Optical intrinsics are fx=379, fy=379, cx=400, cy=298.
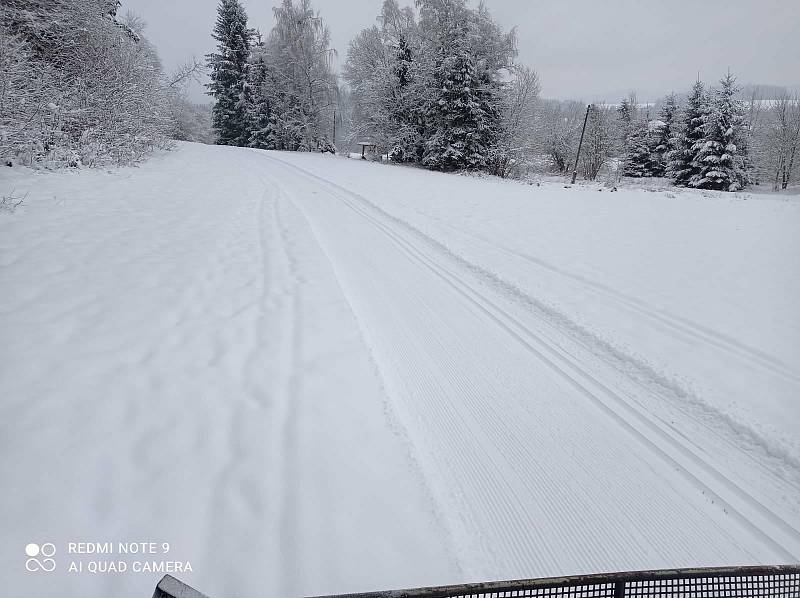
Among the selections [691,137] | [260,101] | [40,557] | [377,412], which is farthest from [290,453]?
[260,101]

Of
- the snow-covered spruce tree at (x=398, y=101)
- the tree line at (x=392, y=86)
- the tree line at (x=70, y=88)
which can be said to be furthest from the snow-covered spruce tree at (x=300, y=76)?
the tree line at (x=70, y=88)

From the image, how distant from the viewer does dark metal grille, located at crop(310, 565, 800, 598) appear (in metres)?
1.22

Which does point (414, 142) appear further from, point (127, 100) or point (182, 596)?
point (182, 596)

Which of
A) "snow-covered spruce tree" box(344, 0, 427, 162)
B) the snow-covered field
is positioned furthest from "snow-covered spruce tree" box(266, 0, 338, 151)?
the snow-covered field

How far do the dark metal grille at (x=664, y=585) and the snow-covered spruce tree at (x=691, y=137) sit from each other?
34.2 meters

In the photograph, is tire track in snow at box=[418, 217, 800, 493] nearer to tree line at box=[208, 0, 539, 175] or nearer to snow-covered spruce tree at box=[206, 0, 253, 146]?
tree line at box=[208, 0, 539, 175]

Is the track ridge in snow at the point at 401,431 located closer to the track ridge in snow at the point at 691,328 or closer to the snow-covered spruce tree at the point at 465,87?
the track ridge in snow at the point at 691,328

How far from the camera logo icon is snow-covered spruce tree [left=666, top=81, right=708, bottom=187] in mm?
35679

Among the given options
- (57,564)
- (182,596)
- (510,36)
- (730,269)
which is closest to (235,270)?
(57,564)

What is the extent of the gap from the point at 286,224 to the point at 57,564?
21.2 feet

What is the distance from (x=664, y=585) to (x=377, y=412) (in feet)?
5.86

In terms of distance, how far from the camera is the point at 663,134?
33.8 meters

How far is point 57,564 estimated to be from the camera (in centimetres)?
163

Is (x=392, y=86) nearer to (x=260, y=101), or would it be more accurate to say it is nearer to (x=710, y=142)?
(x=260, y=101)
